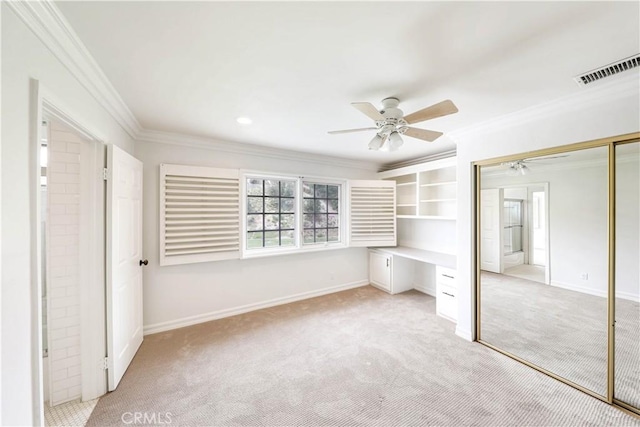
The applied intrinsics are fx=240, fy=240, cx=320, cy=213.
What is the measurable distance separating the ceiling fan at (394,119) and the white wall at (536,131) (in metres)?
0.84

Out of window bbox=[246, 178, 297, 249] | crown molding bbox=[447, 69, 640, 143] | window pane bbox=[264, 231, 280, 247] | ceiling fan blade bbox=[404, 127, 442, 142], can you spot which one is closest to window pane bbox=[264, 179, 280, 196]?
window bbox=[246, 178, 297, 249]

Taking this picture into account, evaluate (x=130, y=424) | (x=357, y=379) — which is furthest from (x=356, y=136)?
(x=130, y=424)

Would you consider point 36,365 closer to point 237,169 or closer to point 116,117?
point 116,117

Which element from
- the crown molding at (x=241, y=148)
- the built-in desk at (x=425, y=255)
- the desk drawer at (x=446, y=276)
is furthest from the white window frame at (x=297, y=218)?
the desk drawer at (x=446, y=276)

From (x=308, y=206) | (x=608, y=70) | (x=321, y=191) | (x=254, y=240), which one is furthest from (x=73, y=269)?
(x=608, y=70)

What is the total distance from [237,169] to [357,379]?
274 centimetres

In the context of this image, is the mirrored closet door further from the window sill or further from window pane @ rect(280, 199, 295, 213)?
window pane @ rect(280, 199, 295, 213)

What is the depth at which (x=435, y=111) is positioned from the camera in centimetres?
168

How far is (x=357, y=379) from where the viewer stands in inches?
81.4

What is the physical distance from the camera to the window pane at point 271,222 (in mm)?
3682

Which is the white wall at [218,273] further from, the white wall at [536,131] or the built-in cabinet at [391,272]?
the white wall at [536,131]

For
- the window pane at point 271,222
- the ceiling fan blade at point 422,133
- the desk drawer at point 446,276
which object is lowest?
the desk drawer at point 446,276

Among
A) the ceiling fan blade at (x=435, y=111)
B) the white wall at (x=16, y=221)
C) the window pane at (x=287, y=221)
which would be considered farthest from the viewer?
the window pane at (x=287, y=221)

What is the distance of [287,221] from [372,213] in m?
1.53
